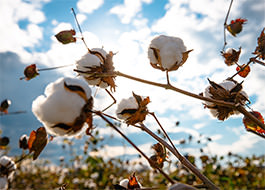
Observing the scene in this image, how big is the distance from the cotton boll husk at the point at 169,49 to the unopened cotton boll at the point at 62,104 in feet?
0.98

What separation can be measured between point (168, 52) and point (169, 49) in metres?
0.01

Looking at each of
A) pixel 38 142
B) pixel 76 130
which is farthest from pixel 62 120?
pixel 38 142

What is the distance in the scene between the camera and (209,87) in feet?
2.78

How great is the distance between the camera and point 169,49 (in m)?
0.77

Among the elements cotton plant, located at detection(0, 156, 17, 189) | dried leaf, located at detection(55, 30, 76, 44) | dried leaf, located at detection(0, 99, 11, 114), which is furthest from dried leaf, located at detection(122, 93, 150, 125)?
dried leaf, located at detection(0, 99, 11, 114)

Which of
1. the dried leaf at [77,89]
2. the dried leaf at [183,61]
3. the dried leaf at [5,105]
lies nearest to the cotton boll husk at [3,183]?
the dried leaf at [5,105]

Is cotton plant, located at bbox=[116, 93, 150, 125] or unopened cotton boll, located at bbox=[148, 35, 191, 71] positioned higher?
unopened cotton boll, located at bbox=[148, 35, 191, 71]

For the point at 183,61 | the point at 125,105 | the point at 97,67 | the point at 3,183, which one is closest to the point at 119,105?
the point at 125,105

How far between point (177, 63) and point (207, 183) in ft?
1.28

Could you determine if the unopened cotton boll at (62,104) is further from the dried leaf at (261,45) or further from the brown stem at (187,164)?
the dried leaf at (261,45)

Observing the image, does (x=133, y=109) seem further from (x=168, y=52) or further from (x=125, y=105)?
(x=168, y=52)

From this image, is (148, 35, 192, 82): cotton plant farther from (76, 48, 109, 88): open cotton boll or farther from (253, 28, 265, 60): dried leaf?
(253, 28, 265, 60): dried leaf

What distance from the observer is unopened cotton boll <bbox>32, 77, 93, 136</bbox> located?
58 cm

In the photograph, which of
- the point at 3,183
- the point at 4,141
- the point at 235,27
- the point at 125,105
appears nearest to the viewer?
the point at 125,105
